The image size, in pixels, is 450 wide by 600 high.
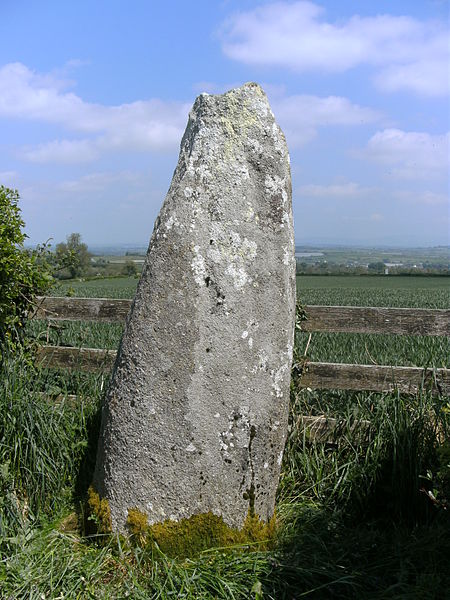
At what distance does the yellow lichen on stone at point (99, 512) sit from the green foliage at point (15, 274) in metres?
1.79

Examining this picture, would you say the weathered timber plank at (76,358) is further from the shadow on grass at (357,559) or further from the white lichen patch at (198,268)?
the shadow on grass at (357,559)

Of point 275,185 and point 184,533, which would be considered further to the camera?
point 275,185

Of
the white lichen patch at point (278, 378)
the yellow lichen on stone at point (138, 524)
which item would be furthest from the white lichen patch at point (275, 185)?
the yellow lichen on stone at point (138, 524)

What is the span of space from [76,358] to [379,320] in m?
2.55

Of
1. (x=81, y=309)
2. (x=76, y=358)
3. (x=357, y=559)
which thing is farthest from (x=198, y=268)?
(x=81, y=309)

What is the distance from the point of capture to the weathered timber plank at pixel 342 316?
15.6 feet

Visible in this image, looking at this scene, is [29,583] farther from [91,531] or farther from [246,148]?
[246,148]

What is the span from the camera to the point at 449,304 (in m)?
25.3

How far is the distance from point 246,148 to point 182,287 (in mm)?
950

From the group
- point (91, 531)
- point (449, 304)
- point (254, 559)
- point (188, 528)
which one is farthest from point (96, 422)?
point (449, 304)

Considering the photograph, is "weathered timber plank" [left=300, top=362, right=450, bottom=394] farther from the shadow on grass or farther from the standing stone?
the standing stone

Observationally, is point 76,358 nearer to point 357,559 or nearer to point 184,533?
point 184,533

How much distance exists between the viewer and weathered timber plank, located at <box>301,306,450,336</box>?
4.75 m

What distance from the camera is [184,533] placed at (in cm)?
348
